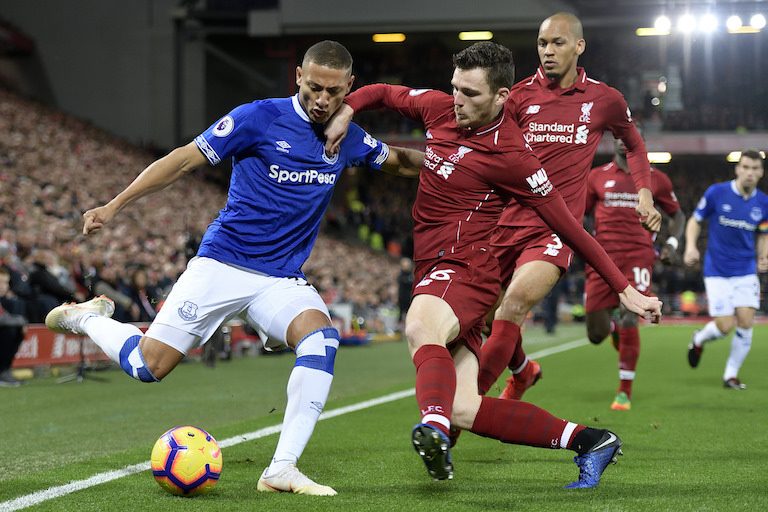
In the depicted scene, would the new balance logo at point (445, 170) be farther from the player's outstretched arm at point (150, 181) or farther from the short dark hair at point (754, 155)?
the short dark hair at point (754, 155)

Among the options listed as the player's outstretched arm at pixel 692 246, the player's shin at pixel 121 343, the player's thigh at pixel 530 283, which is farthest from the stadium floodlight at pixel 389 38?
the player's shin at pixel 121 343

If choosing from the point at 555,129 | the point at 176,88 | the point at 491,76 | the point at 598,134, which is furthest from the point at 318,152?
the point at 176,88

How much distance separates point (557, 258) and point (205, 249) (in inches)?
83.8

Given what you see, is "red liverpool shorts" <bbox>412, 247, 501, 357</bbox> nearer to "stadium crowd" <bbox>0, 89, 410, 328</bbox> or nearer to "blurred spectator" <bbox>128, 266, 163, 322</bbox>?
"stadium crowd" <bbox>0, 89, 410, 328</bbox>

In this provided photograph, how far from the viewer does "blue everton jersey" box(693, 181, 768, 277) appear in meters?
9.55

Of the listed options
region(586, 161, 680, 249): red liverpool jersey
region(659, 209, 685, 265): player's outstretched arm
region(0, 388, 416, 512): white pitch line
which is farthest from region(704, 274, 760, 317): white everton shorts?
region(0, 388, 416, 512): white pitch line

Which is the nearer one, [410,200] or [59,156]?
[59,156]

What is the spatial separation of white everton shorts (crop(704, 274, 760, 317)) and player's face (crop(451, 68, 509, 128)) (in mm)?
6077

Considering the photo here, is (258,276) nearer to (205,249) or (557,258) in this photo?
(205,249)

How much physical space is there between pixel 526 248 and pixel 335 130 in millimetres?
1645

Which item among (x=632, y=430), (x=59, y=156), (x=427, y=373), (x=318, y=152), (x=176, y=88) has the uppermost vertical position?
(x=176, y=88)

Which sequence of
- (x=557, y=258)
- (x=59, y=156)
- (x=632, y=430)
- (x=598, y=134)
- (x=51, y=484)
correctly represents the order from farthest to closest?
1. (x=59, y=156)
2. (x=632, y=430)
3. (x=598, y=134)
4. (x=557, y=258)
5. (x=51, y=484)

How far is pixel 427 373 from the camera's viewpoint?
3.85 metres

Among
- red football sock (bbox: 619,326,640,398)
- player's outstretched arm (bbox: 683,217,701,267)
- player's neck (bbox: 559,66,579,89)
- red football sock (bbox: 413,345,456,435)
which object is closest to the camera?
red football sock (bbox: 413,345,456,435)
